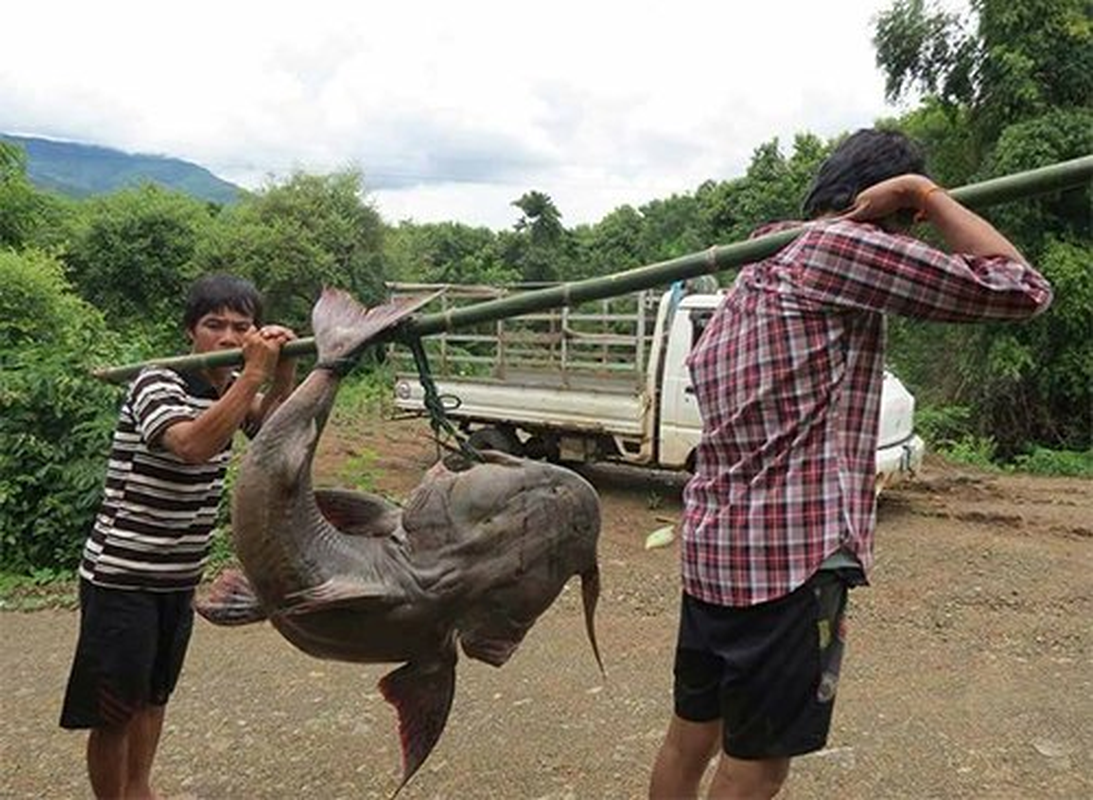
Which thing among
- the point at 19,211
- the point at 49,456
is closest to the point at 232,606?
the point at 49,456

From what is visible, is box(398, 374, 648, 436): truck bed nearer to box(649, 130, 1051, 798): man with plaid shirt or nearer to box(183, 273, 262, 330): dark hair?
box(183, 273, 262, 330): dark hair

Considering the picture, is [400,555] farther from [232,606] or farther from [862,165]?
[862,165]

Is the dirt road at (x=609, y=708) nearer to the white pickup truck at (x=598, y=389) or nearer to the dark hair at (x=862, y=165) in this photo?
the white pickup truck at (x=598, y=389)

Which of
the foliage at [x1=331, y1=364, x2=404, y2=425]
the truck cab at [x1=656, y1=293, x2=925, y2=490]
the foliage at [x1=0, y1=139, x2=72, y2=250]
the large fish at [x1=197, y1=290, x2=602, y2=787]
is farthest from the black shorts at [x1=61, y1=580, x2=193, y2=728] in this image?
the foliage at [x1=0, y1=139, x2=72, y2=250]

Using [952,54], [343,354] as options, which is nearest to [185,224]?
[952,54]

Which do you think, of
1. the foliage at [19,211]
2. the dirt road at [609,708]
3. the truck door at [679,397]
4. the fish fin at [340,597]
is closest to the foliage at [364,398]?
the truck door at [679,397]

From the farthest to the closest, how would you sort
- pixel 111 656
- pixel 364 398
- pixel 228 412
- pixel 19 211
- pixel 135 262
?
pixel 135 262, pixel 19 211, pixel 364 398, pixel 111 656, pixel 228 412

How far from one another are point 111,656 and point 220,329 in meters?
0.99

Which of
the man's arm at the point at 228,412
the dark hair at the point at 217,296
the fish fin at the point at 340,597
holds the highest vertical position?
the dark hair at the point at 217,296

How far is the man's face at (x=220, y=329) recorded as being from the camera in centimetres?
282

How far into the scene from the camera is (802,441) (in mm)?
2109

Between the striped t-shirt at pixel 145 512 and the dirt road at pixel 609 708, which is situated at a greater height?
the striped t-shirt at pixel 145 512

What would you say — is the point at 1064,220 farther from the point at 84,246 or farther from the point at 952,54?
the point at 84,246

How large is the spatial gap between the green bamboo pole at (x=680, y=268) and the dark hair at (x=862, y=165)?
0.45 feet
